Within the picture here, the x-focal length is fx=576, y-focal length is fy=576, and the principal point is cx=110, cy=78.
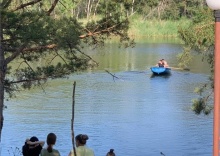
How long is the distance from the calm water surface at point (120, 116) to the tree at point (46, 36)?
1816 mm

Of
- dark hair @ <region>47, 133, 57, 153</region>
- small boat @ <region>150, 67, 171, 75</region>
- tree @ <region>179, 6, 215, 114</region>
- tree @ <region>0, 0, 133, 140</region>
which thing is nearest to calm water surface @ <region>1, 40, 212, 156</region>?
small boat @ <region>150, 67, 171, 75</region>

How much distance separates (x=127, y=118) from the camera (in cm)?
1502

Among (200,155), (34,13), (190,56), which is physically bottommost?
(200,155)

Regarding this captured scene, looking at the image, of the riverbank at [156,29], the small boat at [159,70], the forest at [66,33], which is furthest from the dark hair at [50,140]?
the riverbank at [156,29]

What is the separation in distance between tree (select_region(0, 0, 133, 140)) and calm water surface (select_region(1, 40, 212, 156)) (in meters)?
1.82

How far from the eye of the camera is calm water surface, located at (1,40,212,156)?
12.5 m

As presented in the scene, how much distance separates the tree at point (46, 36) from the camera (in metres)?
7.34

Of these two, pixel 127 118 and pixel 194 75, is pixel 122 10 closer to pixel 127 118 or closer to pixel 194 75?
pixel 127 118

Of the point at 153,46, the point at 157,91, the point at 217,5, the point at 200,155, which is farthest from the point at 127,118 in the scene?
the point at 153,46

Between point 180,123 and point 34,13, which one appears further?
point 180,123

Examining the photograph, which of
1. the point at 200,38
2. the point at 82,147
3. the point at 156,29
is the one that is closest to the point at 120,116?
the point at 200,38

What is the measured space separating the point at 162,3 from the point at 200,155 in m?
4.05

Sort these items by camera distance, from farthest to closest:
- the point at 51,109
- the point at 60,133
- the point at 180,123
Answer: the point at 51,109, the point at 180,123, the point at 60,133

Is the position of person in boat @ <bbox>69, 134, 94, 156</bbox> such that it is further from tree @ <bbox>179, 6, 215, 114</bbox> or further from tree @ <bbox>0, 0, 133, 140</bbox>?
tree @ <bbox>179, 6, 215, 114</bbox>
